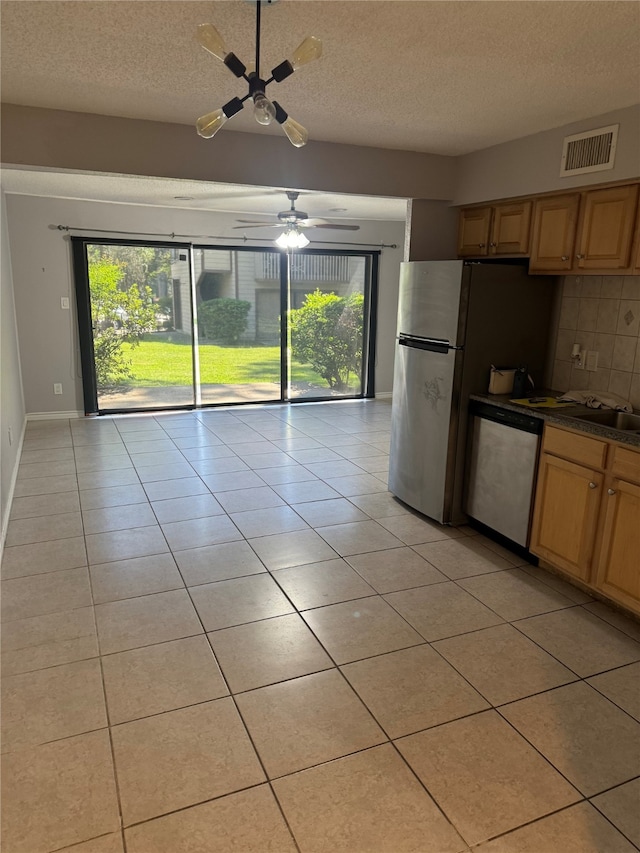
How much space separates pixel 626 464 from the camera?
8.53 feet

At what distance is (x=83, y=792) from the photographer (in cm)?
176

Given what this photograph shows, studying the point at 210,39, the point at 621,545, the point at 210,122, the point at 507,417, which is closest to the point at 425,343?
the point at 507,417

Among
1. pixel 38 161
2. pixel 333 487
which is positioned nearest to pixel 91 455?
pixel 333 487

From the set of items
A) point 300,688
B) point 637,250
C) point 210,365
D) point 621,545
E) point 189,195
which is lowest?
point 300,688

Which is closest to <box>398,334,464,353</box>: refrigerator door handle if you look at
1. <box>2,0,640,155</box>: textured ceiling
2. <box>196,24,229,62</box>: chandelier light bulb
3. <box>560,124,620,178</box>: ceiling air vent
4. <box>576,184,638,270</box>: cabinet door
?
<box>576,184,638,270</box>: cabinet door

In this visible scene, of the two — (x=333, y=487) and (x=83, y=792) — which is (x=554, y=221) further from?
(x=83, y=792)

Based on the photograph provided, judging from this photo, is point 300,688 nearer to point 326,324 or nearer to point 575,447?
point 575,447

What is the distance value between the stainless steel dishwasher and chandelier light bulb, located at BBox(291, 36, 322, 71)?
216 cm

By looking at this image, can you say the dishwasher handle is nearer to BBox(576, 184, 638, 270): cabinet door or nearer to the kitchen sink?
the kitchen sink

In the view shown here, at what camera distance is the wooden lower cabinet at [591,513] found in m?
2.61

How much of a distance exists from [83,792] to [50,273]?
552 centimetres

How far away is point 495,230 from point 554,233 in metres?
0.53

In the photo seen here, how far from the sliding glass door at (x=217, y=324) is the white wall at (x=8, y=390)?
767 millimetres


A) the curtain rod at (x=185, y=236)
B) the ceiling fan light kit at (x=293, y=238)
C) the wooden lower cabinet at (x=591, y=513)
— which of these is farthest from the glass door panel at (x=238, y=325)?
the wooden lower cabinet at (x=591, y=513)
